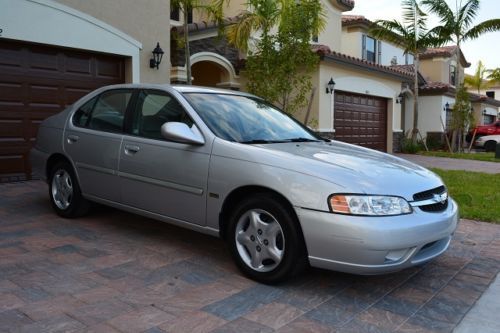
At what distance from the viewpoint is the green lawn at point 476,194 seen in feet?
21.9

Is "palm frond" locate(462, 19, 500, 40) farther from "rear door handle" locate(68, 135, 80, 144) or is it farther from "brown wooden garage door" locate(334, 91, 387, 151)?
"rear door handle" locate(68, 135, 80, 144)

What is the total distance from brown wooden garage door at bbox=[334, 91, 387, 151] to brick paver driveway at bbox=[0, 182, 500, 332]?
10.6 meters

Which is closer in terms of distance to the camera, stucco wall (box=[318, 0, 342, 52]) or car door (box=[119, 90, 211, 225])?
car door (box=[119, 90, 211, 225])

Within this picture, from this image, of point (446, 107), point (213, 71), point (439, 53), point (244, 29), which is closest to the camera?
point (244, 29)

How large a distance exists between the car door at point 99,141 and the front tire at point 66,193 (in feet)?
0.58

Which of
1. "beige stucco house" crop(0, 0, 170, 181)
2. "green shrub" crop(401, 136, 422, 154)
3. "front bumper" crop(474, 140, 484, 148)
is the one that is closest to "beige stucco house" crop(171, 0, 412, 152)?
"green shrub" crop(401, 136, 422, 154)

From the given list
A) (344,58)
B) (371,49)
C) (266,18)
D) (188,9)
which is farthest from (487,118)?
(188,9)

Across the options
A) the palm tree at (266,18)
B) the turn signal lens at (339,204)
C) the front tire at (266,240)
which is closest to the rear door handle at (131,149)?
the front tire at (266,240)

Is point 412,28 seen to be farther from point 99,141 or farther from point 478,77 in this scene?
point 478,77

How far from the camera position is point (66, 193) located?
5.70 meters

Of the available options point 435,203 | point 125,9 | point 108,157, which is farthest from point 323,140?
point 125,9

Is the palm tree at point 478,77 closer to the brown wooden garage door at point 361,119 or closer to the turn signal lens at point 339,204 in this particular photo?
the brown wooden garage door at point 361,119

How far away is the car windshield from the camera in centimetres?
439

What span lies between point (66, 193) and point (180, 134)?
2.26 meters
